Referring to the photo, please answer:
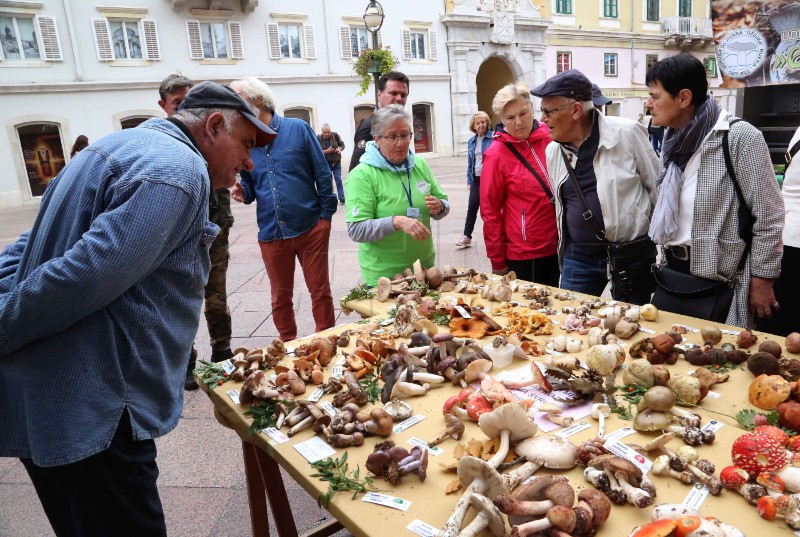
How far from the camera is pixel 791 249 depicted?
2703 mm

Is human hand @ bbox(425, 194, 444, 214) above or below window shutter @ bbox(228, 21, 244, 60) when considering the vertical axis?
below

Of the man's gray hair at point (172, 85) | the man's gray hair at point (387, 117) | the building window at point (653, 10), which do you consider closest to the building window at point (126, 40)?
the man's gray hair at point (172, 85)

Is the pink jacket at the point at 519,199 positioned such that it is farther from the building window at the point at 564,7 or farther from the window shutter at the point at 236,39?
the building window at the point at 564,7

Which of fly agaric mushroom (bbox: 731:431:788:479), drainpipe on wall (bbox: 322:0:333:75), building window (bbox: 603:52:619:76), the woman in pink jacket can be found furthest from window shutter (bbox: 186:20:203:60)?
fly agaric mushroom (bbox: 731:431:788:479)

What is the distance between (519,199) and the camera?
3326mm

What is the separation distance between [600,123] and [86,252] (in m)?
2.52

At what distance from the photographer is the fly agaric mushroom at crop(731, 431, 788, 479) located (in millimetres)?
1265

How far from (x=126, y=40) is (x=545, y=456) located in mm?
20120

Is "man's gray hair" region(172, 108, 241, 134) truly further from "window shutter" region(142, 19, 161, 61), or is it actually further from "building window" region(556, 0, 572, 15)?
"building window" region(556, 0, 572, 15)

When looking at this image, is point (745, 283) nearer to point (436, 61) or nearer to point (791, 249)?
point (791, 249)

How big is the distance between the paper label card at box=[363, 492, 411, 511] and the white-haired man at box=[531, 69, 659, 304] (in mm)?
1966

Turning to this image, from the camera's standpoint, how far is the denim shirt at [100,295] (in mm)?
1265

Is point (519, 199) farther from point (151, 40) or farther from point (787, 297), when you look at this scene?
point (151, 40)

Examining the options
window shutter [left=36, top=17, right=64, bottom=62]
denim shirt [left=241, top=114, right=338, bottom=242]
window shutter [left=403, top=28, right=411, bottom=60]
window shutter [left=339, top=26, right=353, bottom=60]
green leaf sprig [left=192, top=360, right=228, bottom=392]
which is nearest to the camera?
green leaf sprig [left=192, top=360, right=228, bottom=392]
